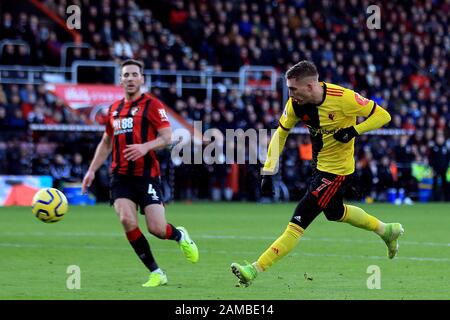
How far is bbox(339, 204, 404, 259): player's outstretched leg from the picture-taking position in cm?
1122

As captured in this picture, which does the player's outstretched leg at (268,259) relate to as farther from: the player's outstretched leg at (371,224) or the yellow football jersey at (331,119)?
the player's outstretched leg at (371,224)

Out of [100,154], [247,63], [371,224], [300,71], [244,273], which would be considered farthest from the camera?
[247,63]

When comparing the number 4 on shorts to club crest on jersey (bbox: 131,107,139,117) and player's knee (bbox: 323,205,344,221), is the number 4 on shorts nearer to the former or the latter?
club crest on jersey (bbox: 131,107,139,117)

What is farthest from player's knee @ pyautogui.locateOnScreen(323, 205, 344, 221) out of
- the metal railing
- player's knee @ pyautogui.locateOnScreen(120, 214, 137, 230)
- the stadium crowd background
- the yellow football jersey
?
the metal railing

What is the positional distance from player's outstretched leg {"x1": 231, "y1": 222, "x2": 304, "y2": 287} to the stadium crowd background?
16703 mm

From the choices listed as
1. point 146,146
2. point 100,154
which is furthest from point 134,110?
point 100,154

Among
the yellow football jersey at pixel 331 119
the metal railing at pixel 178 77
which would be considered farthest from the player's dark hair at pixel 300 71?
the metal railing at pixel 178 77

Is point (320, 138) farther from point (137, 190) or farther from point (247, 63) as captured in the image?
point (247, 63)

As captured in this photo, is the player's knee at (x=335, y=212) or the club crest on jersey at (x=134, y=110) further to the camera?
the player's knee at (x=335, y=212)

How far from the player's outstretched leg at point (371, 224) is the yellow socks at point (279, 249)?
876 millimetres

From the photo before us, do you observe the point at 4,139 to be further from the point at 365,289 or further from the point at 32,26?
the point at 365,289

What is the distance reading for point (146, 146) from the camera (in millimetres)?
10562

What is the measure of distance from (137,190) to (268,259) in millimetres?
1477

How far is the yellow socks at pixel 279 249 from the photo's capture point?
33.8 ft
